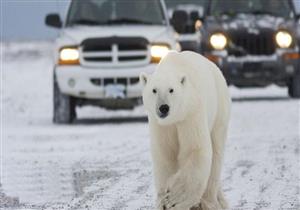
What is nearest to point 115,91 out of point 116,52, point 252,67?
point 116,52

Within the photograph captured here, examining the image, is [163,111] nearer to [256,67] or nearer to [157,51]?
[157,51]

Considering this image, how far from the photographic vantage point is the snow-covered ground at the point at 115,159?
862cm

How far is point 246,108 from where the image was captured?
18938 mm

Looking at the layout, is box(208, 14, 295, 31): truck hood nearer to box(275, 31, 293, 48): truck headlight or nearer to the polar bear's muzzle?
box(275, 31, 293, 48): truck headlight

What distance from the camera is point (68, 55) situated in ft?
53.4

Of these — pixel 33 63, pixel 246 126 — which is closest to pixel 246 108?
pixel 246 126

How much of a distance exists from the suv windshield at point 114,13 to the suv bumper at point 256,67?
2665 mm

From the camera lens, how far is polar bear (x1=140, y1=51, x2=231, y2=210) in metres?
6.82

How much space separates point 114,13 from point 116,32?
68cm

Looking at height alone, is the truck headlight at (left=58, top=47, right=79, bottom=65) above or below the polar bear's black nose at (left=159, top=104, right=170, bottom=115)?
below

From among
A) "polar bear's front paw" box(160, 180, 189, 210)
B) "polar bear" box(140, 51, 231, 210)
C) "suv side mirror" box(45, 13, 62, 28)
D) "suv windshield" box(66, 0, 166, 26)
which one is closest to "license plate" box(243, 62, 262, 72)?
"suv windshield" box(66, 0, 166, 26)

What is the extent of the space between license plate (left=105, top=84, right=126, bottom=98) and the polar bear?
8.50 meters

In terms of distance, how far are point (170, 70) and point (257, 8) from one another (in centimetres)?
1307

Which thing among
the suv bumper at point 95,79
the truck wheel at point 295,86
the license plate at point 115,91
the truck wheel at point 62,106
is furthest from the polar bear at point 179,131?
the truck wheel at point 295,86
